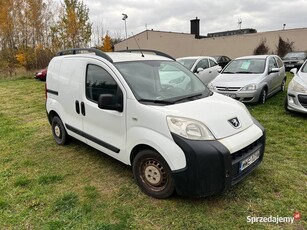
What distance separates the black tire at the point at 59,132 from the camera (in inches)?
180

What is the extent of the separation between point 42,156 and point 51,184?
3.68 ft

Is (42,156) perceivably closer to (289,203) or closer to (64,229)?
(64,229)

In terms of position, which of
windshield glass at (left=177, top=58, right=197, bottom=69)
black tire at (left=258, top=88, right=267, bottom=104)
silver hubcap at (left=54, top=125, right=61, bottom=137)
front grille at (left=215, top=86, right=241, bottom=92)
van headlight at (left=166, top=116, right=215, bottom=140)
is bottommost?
silver hubcap at (left=54, top=125, right=61, bottom=137)

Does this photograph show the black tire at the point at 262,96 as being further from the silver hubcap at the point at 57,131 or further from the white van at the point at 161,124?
the silver hubcap at the point at 57,131

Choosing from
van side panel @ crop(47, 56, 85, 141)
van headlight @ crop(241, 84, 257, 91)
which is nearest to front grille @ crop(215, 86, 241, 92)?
van headlight @ crop(241, 84, 257, 91)

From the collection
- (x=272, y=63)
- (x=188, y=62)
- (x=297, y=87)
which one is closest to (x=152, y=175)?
(x=297, y=87)

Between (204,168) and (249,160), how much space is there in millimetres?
675

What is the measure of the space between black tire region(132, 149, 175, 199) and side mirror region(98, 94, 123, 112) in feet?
2.02

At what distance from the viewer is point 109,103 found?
2.98 metres

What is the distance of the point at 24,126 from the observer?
6176mm

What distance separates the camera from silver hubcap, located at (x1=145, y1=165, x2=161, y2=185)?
2.84 metres

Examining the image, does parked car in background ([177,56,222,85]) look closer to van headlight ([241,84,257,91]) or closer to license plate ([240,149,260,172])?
van headlight ([241,84,257,91])

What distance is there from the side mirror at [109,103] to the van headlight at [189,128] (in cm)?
75

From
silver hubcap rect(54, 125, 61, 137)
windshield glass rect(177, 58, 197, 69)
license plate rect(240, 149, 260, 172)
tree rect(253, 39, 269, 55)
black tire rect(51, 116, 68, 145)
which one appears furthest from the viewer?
tree rect(253, 39, 269, 55)
